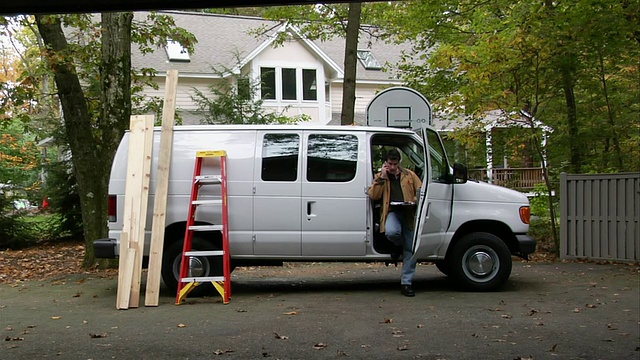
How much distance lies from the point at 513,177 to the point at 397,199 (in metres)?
8.59

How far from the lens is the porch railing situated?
52.5 ft

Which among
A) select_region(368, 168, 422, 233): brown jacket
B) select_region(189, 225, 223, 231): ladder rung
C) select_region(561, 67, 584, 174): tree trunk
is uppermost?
select_region(561, 67, 584, 174): tree trunk

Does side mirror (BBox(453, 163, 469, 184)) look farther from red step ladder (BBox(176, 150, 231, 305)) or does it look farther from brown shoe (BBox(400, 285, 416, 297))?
red step ladder (BBox(176, 150, 231, 305))

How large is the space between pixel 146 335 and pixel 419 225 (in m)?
3.56

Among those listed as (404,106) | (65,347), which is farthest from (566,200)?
(65,347)

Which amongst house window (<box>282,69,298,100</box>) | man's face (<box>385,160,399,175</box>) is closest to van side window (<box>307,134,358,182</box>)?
man's face (<box>385,160,399,175</box>)

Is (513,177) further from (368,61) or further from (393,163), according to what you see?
(368,61)

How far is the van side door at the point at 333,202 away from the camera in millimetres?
8508

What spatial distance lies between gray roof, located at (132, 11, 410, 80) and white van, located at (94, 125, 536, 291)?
18219 millimetres

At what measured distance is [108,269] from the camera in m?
11.4

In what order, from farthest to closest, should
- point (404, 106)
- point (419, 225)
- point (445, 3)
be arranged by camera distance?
point (445, 3) → point (404, 106) → point (419, 225)

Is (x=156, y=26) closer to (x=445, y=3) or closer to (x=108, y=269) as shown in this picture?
(x=108, y=269)

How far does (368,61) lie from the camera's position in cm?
3156

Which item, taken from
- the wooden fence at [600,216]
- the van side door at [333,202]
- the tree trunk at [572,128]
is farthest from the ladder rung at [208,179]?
the tree trunk at [572,128]
